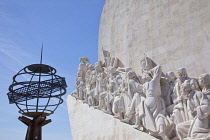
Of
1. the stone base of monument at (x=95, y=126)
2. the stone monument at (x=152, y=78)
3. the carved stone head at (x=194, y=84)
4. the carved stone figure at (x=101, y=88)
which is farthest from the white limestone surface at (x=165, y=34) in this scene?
the stone base of monument at (x=95, y=126)

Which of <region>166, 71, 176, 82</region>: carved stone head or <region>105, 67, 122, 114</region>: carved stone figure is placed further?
<region>105, 67, 122, 114</region>: carved stone figure

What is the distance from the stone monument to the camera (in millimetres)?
4859

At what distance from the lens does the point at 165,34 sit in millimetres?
6066

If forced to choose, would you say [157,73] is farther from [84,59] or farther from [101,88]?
[84,59]

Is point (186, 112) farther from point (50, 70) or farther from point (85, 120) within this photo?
point (85, 120)

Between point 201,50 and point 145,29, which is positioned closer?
point 201,50

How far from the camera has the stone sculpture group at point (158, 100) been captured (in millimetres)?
4586

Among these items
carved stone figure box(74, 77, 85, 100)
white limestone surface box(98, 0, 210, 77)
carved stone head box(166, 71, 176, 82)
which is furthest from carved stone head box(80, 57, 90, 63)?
carved stone head box(166, 71, 176, 82)

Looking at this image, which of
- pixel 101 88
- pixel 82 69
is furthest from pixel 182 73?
pixel 82 69

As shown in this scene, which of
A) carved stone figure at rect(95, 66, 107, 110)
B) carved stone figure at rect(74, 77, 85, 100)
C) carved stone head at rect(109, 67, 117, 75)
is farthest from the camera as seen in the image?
carved stone figure at rect(74, 77, 85, 100)

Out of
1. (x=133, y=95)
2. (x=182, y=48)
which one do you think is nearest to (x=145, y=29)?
(x=182, y=48)

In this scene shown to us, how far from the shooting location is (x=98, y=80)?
7.52 metres

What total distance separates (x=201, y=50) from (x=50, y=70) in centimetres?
308

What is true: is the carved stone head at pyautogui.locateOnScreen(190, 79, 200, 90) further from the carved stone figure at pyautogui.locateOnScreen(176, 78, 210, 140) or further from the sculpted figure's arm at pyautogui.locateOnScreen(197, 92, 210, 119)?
the sculpted figure's arm at pyautogui.locateOnScreen(197, 92, 210, 119)
